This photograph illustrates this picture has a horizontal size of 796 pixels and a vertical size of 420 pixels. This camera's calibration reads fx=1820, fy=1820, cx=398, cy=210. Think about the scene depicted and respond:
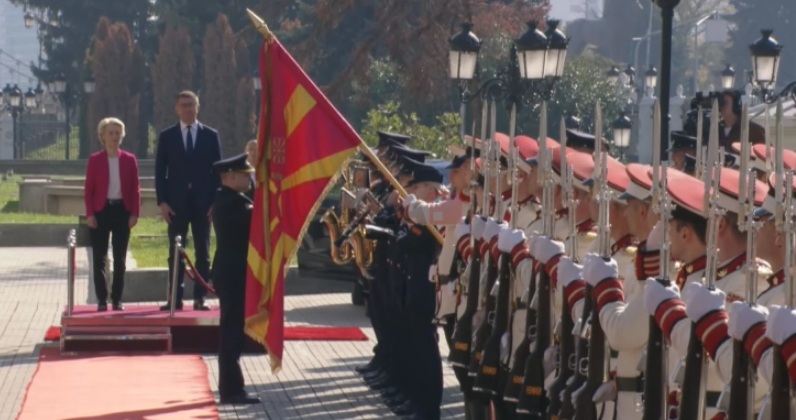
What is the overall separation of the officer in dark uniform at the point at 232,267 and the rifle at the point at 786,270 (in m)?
6.36

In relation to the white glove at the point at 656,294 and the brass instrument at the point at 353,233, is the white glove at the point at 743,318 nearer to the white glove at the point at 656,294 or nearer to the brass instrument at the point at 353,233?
the white glove at the point at 656,294

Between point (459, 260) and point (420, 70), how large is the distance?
87.5ft

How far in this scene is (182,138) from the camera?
14.2 metres

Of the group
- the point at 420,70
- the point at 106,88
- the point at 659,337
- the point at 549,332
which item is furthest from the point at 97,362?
the point at 106,88

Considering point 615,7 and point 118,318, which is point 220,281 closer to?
point 118,318

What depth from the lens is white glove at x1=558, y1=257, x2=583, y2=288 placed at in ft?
21.9

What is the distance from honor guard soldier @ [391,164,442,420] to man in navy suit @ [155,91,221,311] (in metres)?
3.60

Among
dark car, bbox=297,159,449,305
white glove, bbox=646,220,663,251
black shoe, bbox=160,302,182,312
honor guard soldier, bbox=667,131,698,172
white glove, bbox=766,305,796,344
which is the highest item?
honor guard soldier, bbox=667,131,698,172

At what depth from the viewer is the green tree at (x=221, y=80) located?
6134 centimetres

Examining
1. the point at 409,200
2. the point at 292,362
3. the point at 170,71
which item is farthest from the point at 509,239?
the point at 170,71

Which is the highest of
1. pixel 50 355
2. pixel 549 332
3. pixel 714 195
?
pixel 714 195

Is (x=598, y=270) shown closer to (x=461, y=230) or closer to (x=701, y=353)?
(x=701, y=353)

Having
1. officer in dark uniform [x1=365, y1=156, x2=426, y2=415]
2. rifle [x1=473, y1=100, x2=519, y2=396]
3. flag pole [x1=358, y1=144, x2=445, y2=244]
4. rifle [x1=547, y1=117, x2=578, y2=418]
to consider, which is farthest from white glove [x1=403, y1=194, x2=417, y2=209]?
rifle [x1=547, y1=117, x2=578, y2=418]

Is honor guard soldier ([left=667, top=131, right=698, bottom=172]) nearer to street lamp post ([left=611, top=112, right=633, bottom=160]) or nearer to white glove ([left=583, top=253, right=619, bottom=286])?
white glove ([left=583, top=253, right=619, bottom=286])
